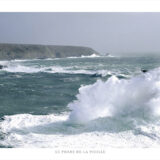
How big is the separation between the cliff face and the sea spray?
129482 mm

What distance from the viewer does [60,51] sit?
174 metres

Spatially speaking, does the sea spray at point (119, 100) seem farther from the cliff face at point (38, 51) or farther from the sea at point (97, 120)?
the cliff face at point (38, 51)

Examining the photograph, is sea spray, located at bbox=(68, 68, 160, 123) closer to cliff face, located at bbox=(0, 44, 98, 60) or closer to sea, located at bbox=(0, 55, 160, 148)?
sea, located at bbox=(0, 55, 160, 148)

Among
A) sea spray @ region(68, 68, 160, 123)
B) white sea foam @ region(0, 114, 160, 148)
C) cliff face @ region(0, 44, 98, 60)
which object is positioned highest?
cliff face @ region(0, 44, 98, 60)

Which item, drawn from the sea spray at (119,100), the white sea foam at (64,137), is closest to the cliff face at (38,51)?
the sea spray at (119,100)

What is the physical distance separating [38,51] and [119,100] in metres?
145

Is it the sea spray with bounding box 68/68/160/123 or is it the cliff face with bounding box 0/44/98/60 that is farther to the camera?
the cliff face with bounding box 0/44/98/60

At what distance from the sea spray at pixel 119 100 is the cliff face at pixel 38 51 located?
129m

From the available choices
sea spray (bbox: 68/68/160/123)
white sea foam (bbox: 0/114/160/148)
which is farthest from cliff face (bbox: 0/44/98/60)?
white sea foam (bbox: 0/114/160/148)

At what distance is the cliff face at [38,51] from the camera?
14748 cm

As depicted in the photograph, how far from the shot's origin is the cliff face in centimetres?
14748

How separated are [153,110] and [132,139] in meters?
3.36

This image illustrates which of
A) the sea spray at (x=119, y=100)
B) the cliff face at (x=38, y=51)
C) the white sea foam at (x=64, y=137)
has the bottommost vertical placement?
the white sea foam at (x=64, y=137)

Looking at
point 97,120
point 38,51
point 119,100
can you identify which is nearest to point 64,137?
point 97,120
